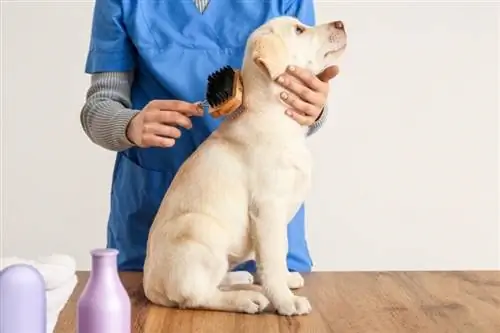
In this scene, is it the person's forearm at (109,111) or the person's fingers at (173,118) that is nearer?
the person's fingers at (173,118)

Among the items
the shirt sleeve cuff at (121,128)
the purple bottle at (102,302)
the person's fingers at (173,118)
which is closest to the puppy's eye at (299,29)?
the person's fingers at (173,118)

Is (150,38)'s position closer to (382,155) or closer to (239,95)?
(239,95)

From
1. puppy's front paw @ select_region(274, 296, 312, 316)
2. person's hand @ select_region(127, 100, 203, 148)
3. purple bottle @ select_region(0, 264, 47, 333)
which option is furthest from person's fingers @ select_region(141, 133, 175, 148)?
purple bottle @ select_region(0, 264, 47, 333)

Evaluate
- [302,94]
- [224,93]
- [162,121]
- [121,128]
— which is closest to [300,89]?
[302,94]

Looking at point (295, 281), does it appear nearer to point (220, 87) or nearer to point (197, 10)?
point (220, 87)

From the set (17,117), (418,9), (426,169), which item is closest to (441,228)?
(426,169)

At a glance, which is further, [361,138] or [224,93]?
[361,138]

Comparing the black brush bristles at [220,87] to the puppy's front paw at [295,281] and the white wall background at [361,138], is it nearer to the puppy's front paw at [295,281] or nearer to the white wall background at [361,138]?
the puppy's front paw at [295,281]

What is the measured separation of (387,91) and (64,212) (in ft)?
3.13

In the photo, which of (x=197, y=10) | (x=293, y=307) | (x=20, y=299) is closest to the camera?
(x=20, y=299)

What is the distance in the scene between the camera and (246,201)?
1.26 meters

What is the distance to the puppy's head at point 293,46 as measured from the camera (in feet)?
4.15

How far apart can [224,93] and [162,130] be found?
0.44ft

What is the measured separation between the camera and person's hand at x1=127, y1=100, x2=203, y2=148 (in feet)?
4.39
